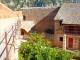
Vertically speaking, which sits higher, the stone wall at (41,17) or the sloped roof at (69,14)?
the sloped roof at (69,14)

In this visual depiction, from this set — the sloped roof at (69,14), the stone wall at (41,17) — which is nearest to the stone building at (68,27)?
the sloped roof at (69,14)

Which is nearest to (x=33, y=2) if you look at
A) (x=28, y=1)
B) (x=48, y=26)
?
(x=28, y=1)

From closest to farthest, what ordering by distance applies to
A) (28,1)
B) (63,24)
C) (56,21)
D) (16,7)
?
(63,24) < (56,21) < (16,7) < (28,1)

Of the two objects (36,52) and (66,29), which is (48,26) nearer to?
(66,29)

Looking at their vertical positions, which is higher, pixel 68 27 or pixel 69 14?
pixel 69 14

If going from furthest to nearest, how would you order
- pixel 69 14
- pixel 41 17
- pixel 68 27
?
pixel 41 17, pixel 69 14, pixel 68 27

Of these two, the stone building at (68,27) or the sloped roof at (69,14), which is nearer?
the stone building at (68,27)

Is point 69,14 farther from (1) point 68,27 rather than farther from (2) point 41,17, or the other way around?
(2) point 41,17

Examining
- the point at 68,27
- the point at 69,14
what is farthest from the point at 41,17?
the point at 68,27

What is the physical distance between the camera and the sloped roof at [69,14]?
26.4 meters

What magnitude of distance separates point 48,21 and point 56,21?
447 centimetres

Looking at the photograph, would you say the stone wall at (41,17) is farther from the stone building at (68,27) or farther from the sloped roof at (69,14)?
the stone building at (68,27)

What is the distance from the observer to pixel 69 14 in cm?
2778

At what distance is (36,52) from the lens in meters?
13.1
